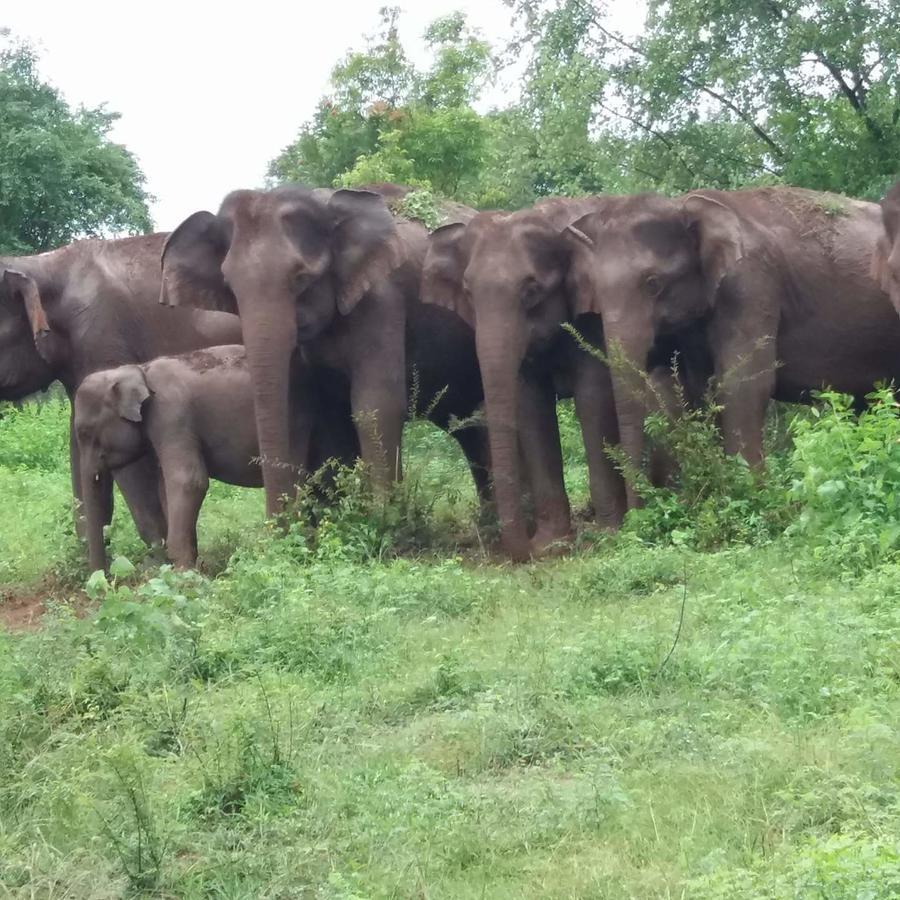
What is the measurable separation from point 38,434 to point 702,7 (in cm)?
861

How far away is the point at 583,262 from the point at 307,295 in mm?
1664

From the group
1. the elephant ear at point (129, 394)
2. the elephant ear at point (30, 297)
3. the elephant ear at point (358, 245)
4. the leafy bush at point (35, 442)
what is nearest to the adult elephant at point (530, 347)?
the elephant ear at point (358, 245)

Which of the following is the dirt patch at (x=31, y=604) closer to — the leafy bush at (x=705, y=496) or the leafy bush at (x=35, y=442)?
the leafy bush at (x=705, y=496)

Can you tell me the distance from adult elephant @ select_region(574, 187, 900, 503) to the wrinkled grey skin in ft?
10.2

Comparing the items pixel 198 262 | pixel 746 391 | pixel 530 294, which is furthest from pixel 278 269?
pixel 746 391

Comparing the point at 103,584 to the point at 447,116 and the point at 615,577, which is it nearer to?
the point at 615,577

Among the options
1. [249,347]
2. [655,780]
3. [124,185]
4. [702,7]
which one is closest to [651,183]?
[702,7]

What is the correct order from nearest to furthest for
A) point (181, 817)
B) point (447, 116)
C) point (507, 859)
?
1. point (507, 859)
2. point (181, 817)
3. point (447, 116)

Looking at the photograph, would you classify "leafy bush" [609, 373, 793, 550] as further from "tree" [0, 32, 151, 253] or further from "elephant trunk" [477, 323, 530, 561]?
"tree" [0, 32, 151, 253]

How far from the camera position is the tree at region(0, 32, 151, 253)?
84.8ft

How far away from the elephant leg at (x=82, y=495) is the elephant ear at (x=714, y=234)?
3761 mm

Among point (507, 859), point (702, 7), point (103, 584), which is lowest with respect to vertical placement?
point (507, 859)

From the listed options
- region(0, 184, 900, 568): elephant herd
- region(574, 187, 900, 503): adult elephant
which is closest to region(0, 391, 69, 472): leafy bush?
region(0, 184, 900, 568): elephant herd

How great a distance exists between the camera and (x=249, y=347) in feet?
31.2
